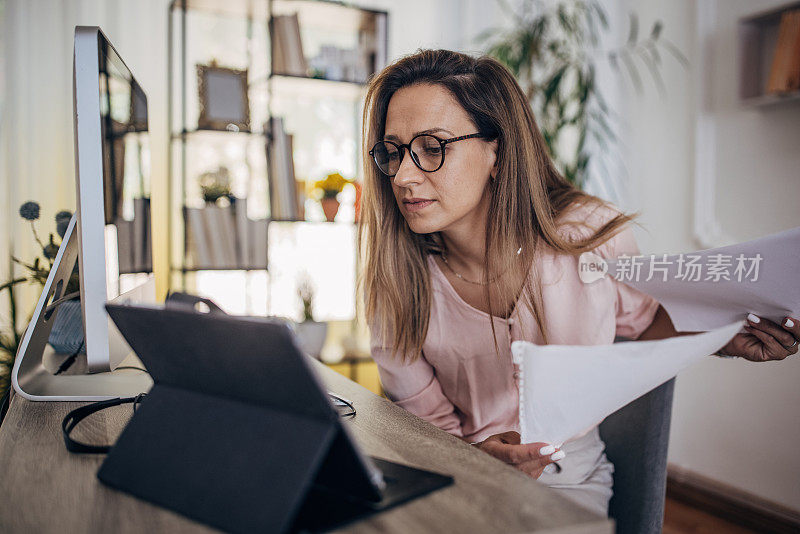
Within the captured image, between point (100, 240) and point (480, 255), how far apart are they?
79cm

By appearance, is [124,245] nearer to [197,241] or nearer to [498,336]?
[498,336]

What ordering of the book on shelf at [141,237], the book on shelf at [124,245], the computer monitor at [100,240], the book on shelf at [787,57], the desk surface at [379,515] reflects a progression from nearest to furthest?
1. the desk surface at [379,515]
2. the computer monitor at [100,240]
3. the book on shelf at [124,245]
4. the book on shelf at [141,237]
5. the book on shelf at [787,57]

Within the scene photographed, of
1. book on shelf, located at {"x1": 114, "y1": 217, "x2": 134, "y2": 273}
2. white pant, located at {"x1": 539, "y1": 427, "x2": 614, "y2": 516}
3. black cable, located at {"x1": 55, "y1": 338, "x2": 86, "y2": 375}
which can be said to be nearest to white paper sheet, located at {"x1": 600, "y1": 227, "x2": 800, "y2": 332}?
white pant, located at {"x1": 539, "y1": 427, "x2": 614, "y2": 516}

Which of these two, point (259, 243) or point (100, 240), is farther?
point (259, 243)

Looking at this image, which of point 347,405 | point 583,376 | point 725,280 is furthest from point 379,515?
point 725,280

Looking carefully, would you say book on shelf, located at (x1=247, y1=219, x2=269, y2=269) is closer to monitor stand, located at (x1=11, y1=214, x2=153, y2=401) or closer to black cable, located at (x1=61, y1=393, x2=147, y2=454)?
monitor stand, located at (x1=11, y1=214, x2=153, y2=401)

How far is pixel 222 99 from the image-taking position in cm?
264

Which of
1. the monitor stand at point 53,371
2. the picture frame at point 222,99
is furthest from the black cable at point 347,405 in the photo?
the picture frame at point 222,99

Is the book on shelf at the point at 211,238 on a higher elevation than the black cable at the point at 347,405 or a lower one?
higher

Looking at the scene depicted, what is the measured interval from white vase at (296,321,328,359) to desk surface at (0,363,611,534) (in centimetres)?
189

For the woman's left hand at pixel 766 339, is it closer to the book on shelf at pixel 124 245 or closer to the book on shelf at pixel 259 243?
the book on shelf at pixel 124 245

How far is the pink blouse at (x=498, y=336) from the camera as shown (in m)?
1.19

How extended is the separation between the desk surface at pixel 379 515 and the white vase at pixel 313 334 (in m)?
1.89

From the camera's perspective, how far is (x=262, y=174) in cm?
289
